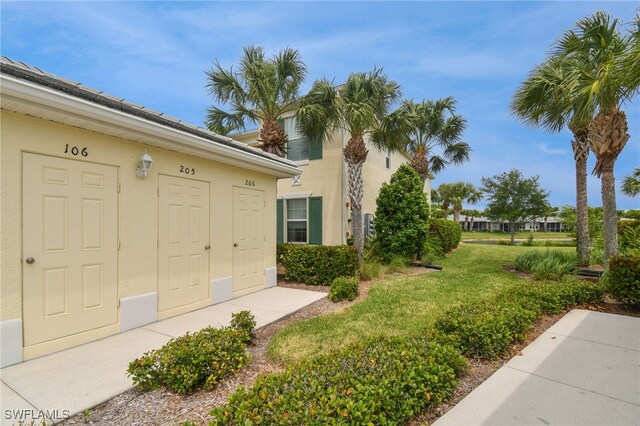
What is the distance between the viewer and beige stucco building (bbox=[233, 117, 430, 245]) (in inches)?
480

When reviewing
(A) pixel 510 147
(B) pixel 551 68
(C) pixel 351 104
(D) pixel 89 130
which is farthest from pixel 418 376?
(A) pixel 510 147

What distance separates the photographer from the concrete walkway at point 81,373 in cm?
297

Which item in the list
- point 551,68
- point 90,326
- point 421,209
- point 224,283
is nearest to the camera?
point 90,326

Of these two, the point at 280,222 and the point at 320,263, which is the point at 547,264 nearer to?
the point at 320,263

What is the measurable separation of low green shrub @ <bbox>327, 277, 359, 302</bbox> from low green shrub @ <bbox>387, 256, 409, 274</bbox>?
3.21 m

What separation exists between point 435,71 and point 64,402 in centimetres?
1146

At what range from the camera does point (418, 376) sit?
9.25 ft

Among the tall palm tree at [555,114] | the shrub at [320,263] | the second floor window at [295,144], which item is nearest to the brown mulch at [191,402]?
the shrub at [320,263]

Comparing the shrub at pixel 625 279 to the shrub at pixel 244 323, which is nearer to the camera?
the shrub at pixel 244 323

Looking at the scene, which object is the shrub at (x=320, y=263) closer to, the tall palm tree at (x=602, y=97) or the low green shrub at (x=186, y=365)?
the low green shrub at (x=186, y=365)

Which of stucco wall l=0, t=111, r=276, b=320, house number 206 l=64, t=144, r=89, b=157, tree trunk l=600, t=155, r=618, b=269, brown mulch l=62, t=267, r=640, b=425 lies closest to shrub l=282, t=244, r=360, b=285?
stucco wall l=0, t=111, r=276, b=320

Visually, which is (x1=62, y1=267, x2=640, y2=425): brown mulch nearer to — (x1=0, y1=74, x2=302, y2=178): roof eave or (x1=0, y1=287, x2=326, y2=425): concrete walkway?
(x1=0, y1=287, x2=326, y2=425): concrete walkway

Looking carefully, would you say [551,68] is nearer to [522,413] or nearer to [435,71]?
[435,71]

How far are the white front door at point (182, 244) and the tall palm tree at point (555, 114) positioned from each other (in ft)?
32.9
